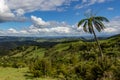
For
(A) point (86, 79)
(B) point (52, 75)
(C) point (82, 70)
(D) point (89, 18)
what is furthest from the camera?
(D) point (89, 18)

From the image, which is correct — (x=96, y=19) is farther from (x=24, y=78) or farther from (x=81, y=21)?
(x=24, y=78)

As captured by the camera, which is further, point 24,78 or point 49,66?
point 49,66

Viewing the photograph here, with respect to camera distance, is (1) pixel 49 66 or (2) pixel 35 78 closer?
(2) pixel 35 78

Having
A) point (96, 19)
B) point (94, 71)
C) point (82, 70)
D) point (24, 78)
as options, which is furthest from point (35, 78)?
point (96, 19)

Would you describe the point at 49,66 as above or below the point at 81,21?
below

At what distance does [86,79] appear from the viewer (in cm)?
2788

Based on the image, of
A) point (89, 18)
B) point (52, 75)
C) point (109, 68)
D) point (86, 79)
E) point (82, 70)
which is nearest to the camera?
point (109, 68)

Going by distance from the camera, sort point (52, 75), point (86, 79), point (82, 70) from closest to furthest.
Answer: point (86, 79) → point (82, 70) → point (52, 75)

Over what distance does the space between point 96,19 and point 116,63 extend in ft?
41.0

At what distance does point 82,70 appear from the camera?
1232 inches

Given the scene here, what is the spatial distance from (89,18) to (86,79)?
12719mm

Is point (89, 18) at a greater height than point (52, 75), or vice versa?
point (89, 18)

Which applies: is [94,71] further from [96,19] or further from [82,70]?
[96,19]

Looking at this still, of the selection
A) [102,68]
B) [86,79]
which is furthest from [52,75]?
[102,68]
